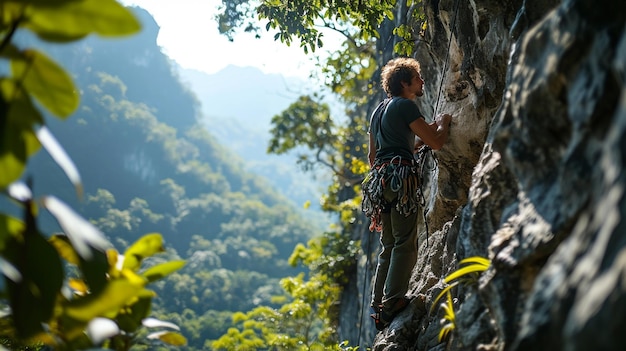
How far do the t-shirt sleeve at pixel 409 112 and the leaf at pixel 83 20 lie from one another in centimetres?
275

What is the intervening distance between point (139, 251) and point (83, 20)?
2.58ft

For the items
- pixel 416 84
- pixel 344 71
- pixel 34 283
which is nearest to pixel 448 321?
pixel 416 84

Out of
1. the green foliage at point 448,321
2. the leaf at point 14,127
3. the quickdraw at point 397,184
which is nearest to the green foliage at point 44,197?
the leaf at point 14,127

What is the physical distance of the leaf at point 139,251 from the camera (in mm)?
1854

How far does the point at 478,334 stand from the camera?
2.36 meters

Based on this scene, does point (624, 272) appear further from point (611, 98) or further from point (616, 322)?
point (611, 98)

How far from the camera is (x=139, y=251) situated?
1858 mm

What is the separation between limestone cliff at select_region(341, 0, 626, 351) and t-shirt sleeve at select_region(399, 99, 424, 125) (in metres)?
0.68

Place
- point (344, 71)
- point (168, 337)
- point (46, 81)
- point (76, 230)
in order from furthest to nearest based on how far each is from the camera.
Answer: point (344, 71)
point (168, 337)
point (46, 81)
point (76, 230)

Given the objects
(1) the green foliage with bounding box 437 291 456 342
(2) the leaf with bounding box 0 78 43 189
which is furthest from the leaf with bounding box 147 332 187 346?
(1) the green foliage with bounding box 437 291 456 342

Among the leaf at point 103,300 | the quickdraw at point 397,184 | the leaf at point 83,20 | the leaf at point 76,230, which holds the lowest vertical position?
the leaf at point 103,300

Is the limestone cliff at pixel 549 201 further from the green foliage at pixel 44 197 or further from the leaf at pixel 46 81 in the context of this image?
the leaf at pixel 46 81

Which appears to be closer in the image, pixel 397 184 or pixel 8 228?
pixel 8 228

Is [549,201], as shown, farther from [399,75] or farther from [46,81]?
[399,75]
